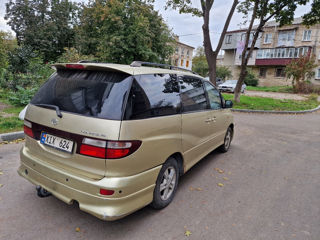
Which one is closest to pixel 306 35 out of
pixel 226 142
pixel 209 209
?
pixel 226 142

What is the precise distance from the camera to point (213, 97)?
13.9ft

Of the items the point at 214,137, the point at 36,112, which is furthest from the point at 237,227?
the point at 36,112

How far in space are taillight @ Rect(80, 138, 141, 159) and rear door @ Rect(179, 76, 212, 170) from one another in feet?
3.65

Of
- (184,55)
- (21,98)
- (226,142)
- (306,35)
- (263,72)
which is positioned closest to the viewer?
(226,142)

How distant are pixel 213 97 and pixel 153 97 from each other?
6.74 ft

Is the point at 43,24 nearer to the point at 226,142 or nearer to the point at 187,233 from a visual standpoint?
the point at 226,142

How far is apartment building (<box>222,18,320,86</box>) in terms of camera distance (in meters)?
32.0

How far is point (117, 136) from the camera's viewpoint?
2.03 m

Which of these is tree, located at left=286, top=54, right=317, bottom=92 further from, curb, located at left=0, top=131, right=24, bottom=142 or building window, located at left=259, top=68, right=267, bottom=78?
curb, located at left=0, top=131, right=24, bottom=142

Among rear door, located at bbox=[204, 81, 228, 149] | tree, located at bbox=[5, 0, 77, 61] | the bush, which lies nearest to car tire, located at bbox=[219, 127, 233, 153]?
rear door, located at bbox=[204, 81, 228, 149]

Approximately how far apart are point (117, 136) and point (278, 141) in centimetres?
599

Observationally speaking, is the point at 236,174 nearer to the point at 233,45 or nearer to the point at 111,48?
the point at 111,48

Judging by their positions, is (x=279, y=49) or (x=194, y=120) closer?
(x=194, y=120)

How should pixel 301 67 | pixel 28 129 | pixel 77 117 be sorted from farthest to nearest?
1. pixel 301 67
2. pixel 28 129
3. pixel 77 117
